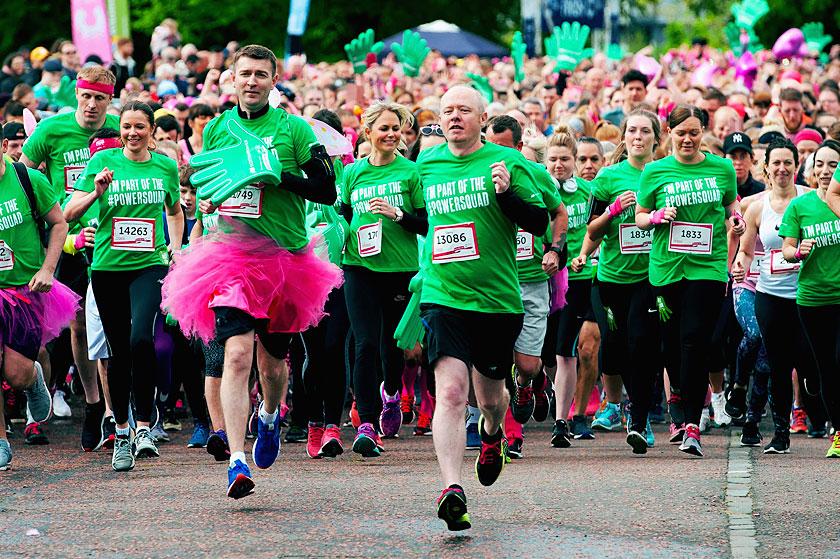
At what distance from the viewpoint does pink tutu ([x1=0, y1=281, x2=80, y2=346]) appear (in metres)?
9.91

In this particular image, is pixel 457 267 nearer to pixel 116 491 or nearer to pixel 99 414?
pixel 116 491

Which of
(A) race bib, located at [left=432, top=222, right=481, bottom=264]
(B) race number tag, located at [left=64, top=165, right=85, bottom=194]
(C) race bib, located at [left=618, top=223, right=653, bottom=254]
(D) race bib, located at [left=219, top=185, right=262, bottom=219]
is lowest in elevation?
(C) race bib, located at [left=618, top=223, right=653, bottom=254]

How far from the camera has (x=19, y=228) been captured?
395 inches

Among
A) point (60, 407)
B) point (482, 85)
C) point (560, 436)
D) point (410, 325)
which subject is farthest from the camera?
point (482, 85)

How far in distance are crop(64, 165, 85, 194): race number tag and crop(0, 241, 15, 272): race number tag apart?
1369 mm

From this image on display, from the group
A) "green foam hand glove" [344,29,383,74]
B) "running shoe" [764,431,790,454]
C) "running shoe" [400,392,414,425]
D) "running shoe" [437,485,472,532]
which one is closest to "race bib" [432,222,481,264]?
"running shoe" [437,485,472,532]

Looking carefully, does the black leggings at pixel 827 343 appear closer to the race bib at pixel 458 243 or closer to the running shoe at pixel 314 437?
the running shoe at pixel 314 437

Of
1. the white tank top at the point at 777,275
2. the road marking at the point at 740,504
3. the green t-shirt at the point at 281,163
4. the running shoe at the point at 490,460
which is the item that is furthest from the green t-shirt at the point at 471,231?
the white tank top at the point at 777,275

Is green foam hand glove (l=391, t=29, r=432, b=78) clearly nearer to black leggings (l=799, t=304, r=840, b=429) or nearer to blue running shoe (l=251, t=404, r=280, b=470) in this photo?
black leggings (l=799, t=304, r=840, b=429)

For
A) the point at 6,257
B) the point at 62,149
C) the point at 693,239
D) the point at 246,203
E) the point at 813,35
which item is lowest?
the point at 693,239

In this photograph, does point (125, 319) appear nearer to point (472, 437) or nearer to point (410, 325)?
point (410, 325)

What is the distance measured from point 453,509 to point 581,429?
4677 millimetres

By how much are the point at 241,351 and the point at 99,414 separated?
2979mm

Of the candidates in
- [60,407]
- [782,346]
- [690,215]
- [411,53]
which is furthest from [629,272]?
[411,53]
